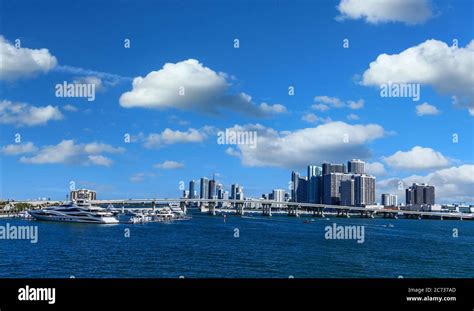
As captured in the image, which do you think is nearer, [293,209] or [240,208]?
[240,208]

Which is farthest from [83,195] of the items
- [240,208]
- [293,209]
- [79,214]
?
[293,209]

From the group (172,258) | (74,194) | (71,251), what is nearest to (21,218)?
(74,194)

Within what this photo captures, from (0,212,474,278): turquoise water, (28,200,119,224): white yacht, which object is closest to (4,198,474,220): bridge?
(28,200,119,224): white yacht

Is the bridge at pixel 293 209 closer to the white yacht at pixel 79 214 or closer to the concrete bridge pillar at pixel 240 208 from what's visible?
the concrete bridge pillar at pixel 240 208

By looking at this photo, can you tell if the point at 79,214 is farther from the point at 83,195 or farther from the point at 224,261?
the point at 224,261

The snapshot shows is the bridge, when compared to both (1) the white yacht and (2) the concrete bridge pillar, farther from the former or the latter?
(1) the white yacht

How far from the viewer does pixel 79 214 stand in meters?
46.7

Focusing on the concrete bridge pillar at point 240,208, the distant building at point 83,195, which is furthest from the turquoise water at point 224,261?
the concrete bridge pillar at point 240,208

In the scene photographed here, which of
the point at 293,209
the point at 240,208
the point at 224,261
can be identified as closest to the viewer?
the point at 224,261

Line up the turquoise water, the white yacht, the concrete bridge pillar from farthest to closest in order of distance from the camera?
the concrete bridge pillar, the white yacht, the turquoise water

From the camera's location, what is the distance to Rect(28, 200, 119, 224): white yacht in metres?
46.1

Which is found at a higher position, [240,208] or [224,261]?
[224,261]
